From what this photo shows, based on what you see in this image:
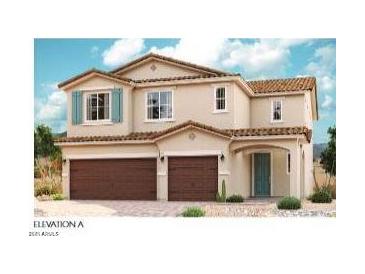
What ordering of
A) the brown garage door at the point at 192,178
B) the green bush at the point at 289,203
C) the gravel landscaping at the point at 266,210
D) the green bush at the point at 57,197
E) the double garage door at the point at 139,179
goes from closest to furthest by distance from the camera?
1. the gravel landscaping at the point at 266,210
2. the green bush at the point at 289,203
3. the green bush at the point at 57,197
4. the brown garage door at the point at 192,178
5. the double garage door at the point at 139,179

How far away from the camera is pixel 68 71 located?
20.1 metres

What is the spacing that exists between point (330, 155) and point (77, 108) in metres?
8.76

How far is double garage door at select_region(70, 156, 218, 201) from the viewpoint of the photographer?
855 inches

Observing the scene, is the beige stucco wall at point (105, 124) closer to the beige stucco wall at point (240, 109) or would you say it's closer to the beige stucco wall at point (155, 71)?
the beige stucco wall at point (155, 71)

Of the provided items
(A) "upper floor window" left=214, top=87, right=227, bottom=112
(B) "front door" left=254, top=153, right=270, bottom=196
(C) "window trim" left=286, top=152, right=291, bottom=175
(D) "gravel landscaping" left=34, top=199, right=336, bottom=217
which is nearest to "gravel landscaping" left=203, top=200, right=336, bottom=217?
(D) "gravel landscaping" left=34, top=199, right=336, bottom=217

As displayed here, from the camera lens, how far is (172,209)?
784 inches

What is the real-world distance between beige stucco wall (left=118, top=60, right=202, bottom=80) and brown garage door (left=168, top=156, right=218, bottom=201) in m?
2.94

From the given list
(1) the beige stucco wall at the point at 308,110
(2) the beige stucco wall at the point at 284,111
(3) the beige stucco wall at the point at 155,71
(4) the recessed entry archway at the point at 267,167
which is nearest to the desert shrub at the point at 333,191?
(4) the recessed entry archway at the point at 267,167

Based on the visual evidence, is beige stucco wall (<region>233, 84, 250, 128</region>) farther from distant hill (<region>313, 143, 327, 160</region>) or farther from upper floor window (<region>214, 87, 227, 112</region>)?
distant hill (<region>313, 143, 327, 160</region>)

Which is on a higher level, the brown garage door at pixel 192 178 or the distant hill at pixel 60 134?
the distant hill at pixel 60 134

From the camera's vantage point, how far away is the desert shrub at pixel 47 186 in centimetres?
1940

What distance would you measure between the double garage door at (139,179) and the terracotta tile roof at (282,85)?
2899mm

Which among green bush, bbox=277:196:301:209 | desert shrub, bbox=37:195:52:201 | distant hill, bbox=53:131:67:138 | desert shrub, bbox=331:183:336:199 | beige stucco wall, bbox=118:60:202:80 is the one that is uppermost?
beige stucco wall, bbox=118:60:202:80
